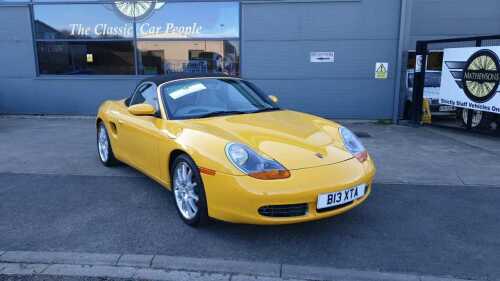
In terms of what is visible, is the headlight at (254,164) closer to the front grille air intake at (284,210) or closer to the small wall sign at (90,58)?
the front grille air intake at (284,210)

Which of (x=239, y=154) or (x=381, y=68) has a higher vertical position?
(x=381, y=68)

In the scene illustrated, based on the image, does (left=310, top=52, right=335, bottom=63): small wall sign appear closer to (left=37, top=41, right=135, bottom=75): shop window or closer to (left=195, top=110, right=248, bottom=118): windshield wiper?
(left=37, top=41, right=135, bottom=75): shop window

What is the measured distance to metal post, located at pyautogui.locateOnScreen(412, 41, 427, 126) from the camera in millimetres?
9482

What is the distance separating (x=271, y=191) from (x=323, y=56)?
25.2 feet

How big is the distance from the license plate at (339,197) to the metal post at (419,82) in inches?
277

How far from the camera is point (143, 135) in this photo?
14.5ft

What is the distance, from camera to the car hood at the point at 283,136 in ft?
11.0

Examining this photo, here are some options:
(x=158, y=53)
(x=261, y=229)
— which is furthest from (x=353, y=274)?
(x=158, y=53)

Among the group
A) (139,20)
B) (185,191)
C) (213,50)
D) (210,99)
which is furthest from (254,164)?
(139,20)

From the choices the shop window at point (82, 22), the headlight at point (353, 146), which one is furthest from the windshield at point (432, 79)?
the shop window at point (82, 22)

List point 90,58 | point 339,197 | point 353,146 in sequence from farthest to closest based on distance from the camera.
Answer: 1. point 90,58
2. point 353,146
3. point 339,197

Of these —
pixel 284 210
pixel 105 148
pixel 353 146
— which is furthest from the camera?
pixel 105 148

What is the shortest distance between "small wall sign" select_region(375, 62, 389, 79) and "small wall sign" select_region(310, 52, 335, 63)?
43.7 inches

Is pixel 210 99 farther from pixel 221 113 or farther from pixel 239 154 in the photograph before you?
pixel 239 154
